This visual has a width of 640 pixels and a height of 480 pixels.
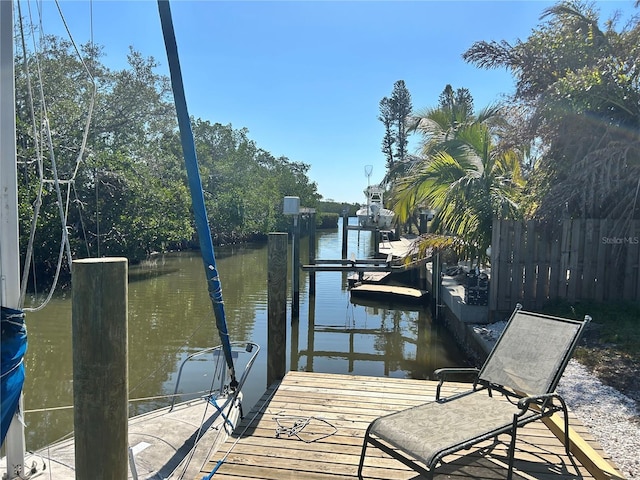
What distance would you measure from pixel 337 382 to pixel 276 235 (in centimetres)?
160

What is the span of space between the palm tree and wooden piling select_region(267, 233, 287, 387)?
5204 millimetres

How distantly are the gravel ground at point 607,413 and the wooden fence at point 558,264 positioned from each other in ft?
8.72

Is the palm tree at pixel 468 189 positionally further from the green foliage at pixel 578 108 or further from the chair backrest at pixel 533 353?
the chair backrest at pixel 533 353

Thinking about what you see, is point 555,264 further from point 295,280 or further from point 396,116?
point 396,116

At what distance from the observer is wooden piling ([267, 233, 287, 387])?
192 inches

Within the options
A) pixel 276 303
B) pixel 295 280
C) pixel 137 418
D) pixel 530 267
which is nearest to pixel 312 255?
pixel 295 280

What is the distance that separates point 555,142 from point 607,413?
5960mm

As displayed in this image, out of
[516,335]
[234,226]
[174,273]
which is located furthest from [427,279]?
[234,226]

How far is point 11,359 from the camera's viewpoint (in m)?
2.19

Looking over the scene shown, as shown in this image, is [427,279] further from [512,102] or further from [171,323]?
[171,323]

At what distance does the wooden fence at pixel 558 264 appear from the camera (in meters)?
8.18

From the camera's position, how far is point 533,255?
8.40m

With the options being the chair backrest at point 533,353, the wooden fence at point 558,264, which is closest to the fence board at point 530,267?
the wooden fence at point 558,264

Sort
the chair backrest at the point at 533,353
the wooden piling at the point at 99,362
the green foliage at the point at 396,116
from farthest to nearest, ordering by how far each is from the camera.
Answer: the green foliage at the point at 396,116, the chair backrest at the point at 533,353, the wooden piling at the point at 99,362
